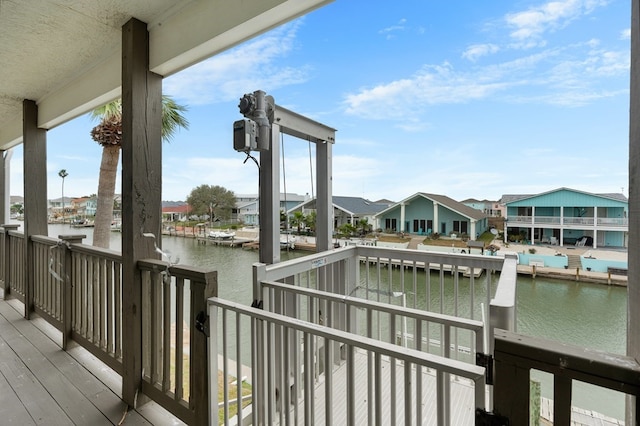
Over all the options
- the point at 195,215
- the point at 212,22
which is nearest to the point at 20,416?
the point at 212,22

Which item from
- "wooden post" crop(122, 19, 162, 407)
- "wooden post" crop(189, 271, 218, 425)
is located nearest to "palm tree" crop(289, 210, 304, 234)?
"wooden post" crop(122, 19, 162, 407)

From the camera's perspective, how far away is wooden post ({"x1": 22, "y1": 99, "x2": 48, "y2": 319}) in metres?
3.16

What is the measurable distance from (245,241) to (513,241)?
14.5 feet

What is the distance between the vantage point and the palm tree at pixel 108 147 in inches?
240

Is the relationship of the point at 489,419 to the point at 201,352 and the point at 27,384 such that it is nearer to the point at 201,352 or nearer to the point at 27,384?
the point at 201,352

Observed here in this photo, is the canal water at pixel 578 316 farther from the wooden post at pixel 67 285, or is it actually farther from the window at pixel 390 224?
the window at pixel 390 224

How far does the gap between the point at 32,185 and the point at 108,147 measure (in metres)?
3.45

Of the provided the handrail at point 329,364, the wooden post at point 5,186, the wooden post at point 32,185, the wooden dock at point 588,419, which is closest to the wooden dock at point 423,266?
the wooden dock at point 588,419

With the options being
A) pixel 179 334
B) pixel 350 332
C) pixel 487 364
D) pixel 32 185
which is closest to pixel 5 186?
pixel 32 185

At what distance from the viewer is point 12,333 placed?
2.82 metres

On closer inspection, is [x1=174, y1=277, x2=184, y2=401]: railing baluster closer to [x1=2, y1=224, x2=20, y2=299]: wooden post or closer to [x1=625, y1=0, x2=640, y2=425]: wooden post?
[x1=625, y1=0, x2=640, y2=425]: wooden post

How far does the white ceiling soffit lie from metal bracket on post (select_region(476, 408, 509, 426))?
1.64 meters

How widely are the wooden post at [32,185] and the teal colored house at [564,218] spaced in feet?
14.4

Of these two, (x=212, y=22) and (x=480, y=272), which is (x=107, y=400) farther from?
(x=480, y=272)
